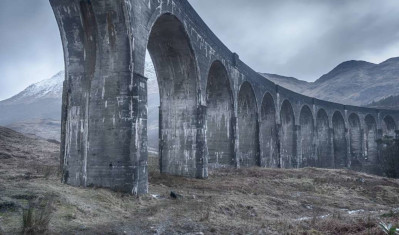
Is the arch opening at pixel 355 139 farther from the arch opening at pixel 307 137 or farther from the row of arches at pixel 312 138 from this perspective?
the arch opening at pixel 307 137

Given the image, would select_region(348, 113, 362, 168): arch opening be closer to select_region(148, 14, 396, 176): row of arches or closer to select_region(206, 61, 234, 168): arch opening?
select_region(148, 14, 396, 176): row of arches

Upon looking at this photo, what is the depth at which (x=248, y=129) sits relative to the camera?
23.2 meters

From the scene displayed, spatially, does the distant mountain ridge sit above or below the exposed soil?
above

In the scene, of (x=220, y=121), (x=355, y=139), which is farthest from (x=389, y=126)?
(x=220, y=121)

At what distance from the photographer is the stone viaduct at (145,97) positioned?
8773 millimetres

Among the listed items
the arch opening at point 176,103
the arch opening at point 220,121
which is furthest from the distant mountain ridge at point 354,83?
the arch opening at point 176,103

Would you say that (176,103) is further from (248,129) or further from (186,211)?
(248,129)

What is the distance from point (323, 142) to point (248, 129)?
627 inches

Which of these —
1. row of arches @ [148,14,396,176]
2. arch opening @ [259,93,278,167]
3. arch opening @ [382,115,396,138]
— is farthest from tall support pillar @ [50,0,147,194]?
arch opening @ [382,115,396,138]

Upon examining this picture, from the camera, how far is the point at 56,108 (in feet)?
264

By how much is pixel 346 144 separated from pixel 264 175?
894 inches

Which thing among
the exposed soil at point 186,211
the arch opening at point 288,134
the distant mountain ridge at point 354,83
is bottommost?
the exposed soil at point 186,211

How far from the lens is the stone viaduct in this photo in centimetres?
877

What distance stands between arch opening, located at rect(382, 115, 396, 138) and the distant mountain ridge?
33.6 m
